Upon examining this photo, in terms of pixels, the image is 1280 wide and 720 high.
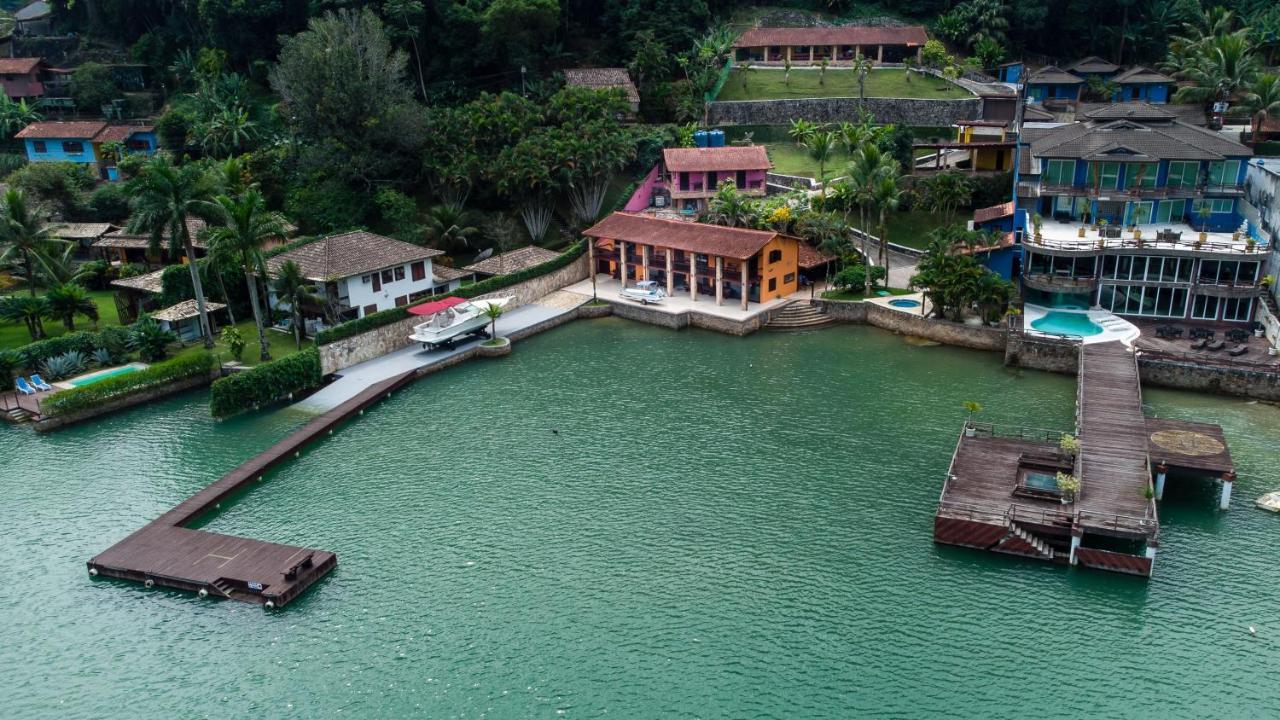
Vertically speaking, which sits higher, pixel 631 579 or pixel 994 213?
pixel 994 213

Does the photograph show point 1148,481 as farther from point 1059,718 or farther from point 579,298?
point 579,298

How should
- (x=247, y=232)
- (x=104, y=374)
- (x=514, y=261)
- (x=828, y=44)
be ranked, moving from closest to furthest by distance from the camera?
(x=247, y=232) < (x=104, y=374) < (x=514, y=261) < (x=828, y=44)

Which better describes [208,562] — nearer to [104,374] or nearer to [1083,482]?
[104,374]

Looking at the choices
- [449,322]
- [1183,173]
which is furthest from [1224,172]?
[449,322]

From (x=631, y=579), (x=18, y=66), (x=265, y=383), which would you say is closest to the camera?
(x=631, y=579)

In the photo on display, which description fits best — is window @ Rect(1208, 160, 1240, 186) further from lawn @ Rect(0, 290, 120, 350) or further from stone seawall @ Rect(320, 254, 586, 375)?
lawn @ Rect(0, 290, 120, 350)

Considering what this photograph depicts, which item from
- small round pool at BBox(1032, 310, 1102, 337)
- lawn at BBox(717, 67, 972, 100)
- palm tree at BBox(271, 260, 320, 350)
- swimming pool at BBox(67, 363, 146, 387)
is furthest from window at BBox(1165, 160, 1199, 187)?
swimming pool at BBox(67, 363, 146, 387)
